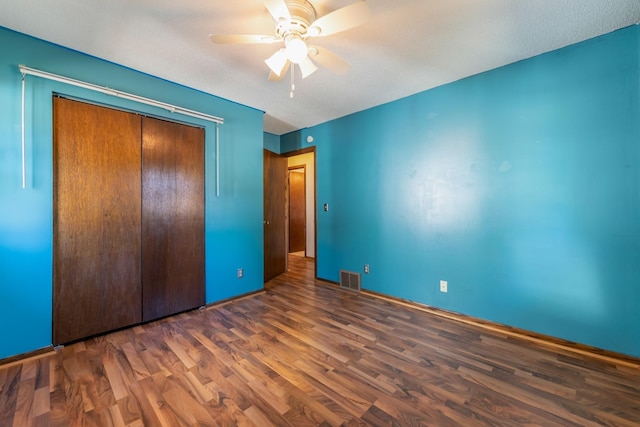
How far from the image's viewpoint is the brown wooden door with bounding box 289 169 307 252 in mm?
6309

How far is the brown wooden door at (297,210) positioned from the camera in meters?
6.31

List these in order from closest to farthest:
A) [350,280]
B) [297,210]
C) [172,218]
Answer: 1. [172,218]
2. [350,280]
3. [297,210]

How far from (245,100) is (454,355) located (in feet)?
11.5

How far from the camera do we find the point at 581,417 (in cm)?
143

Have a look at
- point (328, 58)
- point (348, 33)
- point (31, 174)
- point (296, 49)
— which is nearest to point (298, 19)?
point (296, 49)

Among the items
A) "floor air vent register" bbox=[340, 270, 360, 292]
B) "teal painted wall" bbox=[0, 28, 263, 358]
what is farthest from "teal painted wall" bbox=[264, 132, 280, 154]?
"floor air vent register" bbox=[340, 270, 360, 292]

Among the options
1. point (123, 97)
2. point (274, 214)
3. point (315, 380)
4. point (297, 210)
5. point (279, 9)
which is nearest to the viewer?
point (279, 9)

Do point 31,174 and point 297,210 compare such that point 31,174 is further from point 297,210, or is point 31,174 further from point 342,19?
point 297,210

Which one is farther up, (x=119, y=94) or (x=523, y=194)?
(x=119, y=94)

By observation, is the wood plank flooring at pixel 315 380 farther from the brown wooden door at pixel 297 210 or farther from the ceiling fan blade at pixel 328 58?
the brown wooden door at pixel 297 210

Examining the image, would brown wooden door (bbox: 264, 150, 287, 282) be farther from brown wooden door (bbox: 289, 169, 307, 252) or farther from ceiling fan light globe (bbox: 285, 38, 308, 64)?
ceiling fan light globe (bbox: 285, 38, 308, 64)

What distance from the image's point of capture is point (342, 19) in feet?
4.75

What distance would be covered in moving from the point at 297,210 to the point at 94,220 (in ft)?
14.3

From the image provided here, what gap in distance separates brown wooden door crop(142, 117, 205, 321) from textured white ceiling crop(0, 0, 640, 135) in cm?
66
